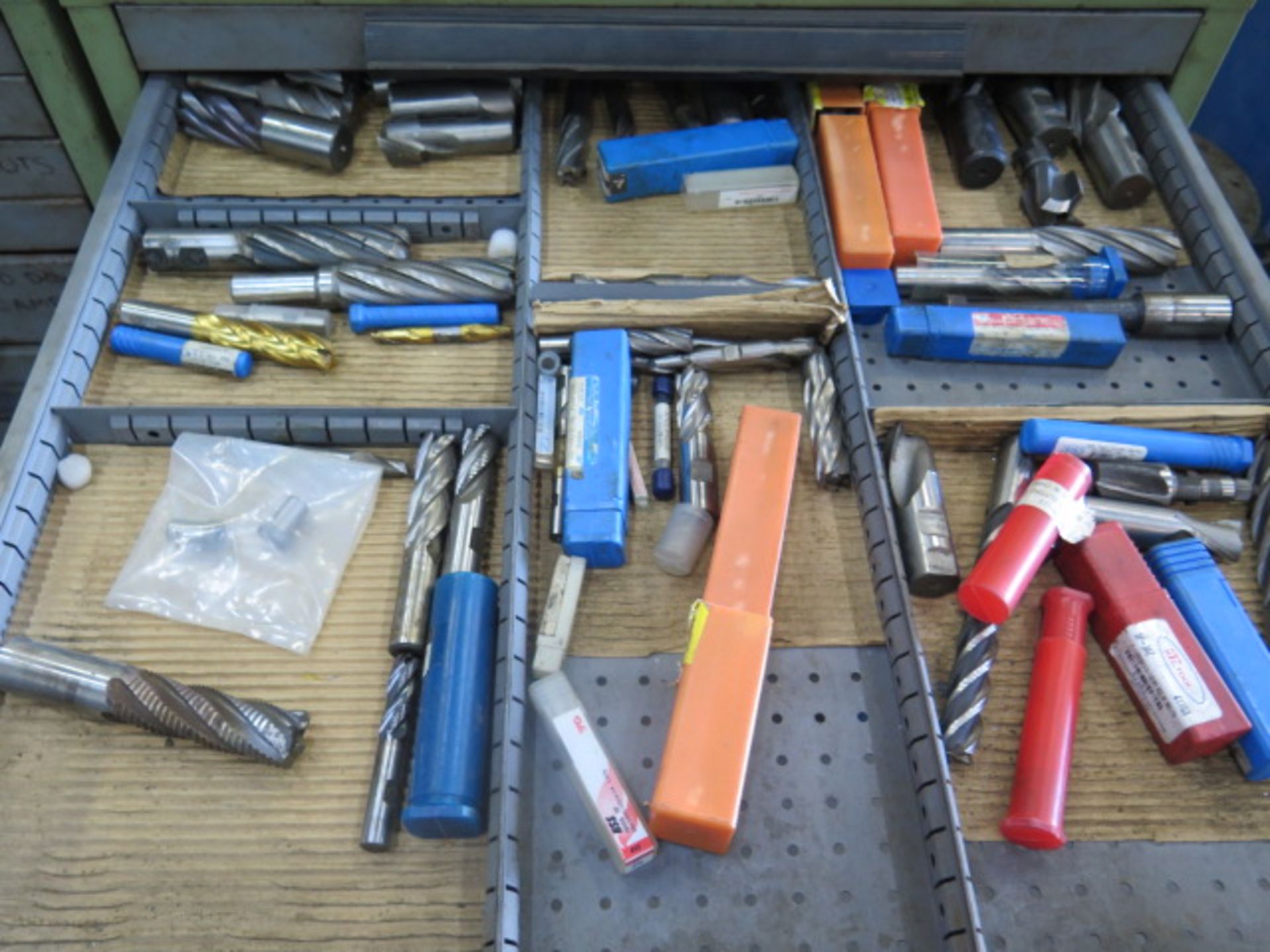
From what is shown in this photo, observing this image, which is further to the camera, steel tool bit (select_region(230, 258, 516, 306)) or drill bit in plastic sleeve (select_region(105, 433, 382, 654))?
steel tool bit (select_region(230, 258, 516, 306))

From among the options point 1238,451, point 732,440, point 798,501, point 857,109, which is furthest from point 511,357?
point 1238,451

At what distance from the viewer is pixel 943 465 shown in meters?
1.34

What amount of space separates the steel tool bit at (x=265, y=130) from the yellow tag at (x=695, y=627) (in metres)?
0.97

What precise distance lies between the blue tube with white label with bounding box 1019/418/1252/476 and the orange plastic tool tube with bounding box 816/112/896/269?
353 millimetres

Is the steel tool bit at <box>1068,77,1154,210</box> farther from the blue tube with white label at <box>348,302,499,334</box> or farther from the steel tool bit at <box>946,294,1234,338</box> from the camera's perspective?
the blue tube with white label at <box>348,302,499,334</box>

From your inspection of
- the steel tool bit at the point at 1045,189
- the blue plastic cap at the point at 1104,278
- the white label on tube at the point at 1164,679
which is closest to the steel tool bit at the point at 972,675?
the white label on tube at the point at 1164,679

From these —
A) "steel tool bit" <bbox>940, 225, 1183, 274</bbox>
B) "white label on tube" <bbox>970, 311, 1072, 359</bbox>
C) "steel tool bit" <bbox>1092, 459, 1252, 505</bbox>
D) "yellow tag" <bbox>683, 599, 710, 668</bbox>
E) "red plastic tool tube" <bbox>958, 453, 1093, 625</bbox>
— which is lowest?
"yellow tag" <bbox>683, 599, 710, 668</bbox>

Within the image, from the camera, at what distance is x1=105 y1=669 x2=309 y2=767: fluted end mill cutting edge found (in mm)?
1072

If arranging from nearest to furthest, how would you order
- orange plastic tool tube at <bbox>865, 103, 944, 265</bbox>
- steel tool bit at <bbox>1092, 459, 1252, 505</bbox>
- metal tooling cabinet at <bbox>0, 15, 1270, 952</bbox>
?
metal tooling cabinet at <bbox>0, 15, 1270, 952</bbox> < steel tool bit at <bbox>1092, 459, 1252, 505</bbox> < orange plastic tool tube at <bbox>865, 103, 944, 265</bbox>

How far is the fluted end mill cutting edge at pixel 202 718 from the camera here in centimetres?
107

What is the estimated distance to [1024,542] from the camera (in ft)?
3.85

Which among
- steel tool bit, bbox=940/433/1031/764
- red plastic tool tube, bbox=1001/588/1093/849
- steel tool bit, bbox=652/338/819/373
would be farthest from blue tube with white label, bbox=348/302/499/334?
red plastic tool tube, bbox=1001/588/1093/849

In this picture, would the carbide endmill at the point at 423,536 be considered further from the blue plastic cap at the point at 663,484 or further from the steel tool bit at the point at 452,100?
the steel tool bit at the point at 452,100

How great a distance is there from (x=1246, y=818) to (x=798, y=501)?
0.59 m
